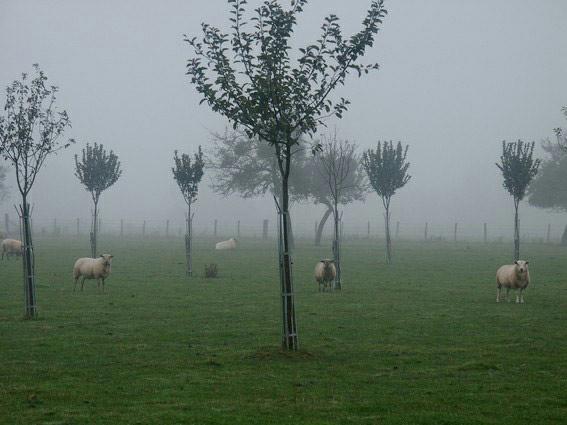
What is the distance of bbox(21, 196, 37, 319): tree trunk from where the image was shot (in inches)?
744

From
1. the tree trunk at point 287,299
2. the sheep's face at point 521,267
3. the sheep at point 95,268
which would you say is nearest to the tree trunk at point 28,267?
the sheep at point 95,268

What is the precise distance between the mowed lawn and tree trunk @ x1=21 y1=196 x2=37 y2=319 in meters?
0.47

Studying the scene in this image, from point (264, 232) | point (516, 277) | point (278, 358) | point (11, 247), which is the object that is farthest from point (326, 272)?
point (264, 232)

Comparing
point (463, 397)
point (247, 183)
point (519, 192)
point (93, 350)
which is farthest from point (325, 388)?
point (247, 183)

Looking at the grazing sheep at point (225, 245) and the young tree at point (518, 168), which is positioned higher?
the young tree at point (518, 168)

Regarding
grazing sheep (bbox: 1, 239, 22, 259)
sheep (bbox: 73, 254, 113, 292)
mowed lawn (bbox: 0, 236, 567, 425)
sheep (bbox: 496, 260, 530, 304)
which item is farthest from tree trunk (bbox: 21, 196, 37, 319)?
grazing sheep (bbox: 1, 239, 22, 259)

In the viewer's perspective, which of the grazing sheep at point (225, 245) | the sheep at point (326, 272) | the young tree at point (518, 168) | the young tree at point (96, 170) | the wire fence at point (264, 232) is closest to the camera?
the sheep at point (326, 272)

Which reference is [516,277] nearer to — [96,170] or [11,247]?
[96,170]

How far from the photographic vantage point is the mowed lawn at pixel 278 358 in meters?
10.1

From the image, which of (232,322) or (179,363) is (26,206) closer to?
(232,322)

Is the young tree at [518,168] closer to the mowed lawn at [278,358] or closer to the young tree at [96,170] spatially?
the mowed lawn at [278,358]

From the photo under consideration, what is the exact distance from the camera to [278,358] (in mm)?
13836

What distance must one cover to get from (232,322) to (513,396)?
929 cm

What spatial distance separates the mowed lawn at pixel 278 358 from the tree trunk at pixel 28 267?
0.47 m
